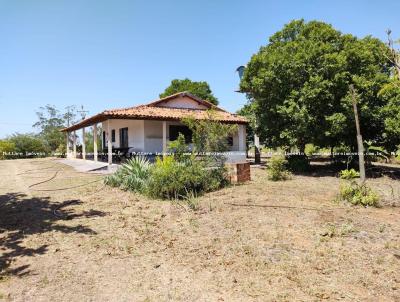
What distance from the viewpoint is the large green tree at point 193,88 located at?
120 feet

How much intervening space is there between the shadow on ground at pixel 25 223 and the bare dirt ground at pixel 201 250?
0.02 metres

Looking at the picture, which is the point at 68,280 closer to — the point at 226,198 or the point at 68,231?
the point at 68,231

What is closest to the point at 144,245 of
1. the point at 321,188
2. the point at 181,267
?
the point at 181,267

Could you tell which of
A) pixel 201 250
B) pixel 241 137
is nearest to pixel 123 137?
pixel 241 137

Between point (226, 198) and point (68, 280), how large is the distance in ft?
17.8

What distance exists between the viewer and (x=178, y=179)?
30.5ft

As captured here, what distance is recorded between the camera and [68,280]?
14.0 feet

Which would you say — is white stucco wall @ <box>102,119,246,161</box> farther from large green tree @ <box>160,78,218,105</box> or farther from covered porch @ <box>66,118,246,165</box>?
large green tree @ <box>160,78,218,105</box>

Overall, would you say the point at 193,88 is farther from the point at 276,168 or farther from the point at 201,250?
the point at 201,250

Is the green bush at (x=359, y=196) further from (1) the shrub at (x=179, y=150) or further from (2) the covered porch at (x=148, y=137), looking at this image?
(2) the covered porch at (x=148, y=137)

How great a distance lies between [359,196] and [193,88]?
29991mm

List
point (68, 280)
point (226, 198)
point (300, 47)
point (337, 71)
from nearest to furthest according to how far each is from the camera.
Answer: point (68, 280)
point (226, 198)
point (337, 71)
point (300, 47)

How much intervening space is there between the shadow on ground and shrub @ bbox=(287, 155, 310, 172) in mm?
11436

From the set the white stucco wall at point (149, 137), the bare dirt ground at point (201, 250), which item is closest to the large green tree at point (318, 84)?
the white stucco wall at point (149, 137)
